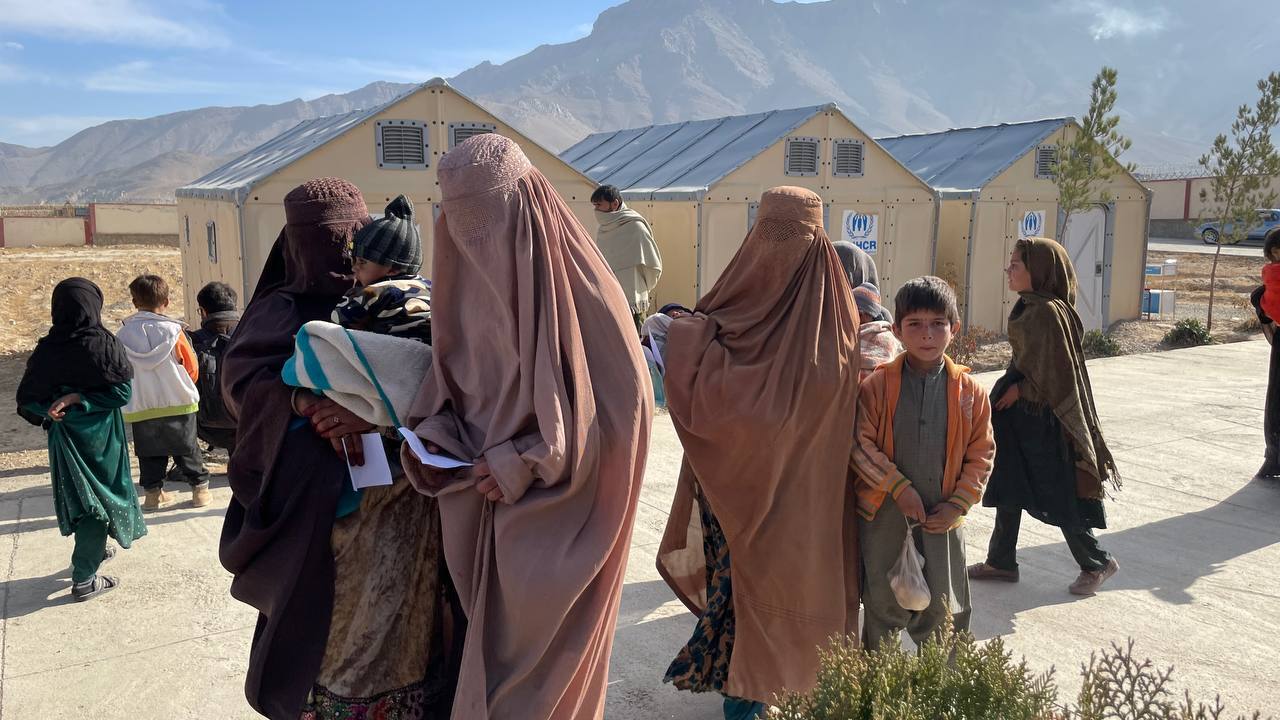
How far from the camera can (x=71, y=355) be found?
394 centimetres

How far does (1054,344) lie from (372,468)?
2.74 metres

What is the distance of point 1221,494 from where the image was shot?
17.8 feet

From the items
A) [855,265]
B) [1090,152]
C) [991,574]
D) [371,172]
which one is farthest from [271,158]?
[1090,152]

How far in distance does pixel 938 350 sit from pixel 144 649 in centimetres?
310

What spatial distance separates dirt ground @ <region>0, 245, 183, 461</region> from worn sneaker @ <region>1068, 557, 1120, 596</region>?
646 centimetres

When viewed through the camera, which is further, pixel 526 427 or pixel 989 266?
pixel 989 266

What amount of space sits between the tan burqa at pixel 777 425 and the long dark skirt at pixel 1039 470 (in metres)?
1.53

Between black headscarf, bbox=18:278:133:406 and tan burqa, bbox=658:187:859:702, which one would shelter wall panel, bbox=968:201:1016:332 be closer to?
tan burqa, bbox=658:187:859:702

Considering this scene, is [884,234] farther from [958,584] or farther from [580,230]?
[580,230]

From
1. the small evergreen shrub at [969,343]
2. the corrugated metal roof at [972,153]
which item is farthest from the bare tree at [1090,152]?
the small evergreen shrub at [969,343]

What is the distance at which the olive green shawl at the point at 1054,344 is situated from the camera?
3656mm

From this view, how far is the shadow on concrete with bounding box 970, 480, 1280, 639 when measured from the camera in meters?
3.94

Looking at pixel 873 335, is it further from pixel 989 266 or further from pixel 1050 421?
pixel 989 266

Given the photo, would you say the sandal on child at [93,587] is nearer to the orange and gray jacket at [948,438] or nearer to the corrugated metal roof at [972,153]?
the orange and gray jacket at [948,438]
